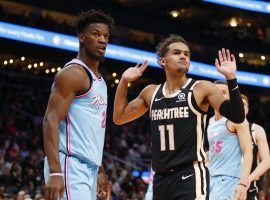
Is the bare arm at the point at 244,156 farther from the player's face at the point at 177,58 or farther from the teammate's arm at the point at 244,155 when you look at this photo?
the player's face at the point at 177,58

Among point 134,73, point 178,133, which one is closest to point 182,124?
point 178,133

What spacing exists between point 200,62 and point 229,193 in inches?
764

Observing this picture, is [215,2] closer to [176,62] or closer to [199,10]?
[199,10]

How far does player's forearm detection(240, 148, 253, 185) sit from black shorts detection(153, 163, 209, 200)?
3.58 feet

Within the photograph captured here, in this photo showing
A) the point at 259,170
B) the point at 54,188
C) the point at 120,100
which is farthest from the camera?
the point at 259,170

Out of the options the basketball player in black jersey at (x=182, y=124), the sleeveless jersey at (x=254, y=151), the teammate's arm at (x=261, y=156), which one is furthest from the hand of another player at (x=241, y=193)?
the basketball player in black jersey at (x=182, y=124)

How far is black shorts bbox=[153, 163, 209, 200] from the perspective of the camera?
15.9 feet

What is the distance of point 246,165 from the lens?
6.02 meters

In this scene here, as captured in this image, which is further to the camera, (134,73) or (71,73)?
(134,73)

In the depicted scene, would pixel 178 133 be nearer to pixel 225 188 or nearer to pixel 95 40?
pixel 95 40

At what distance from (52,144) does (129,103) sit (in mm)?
1439

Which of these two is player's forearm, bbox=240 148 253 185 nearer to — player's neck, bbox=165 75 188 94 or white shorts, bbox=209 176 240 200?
white shorts, bbox=209 176 240 200

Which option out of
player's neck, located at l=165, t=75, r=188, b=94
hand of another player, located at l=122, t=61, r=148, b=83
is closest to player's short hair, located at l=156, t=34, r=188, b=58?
hand of another player, located at l=122, t=61, r=148, b=83

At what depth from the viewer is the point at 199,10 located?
35000mm
